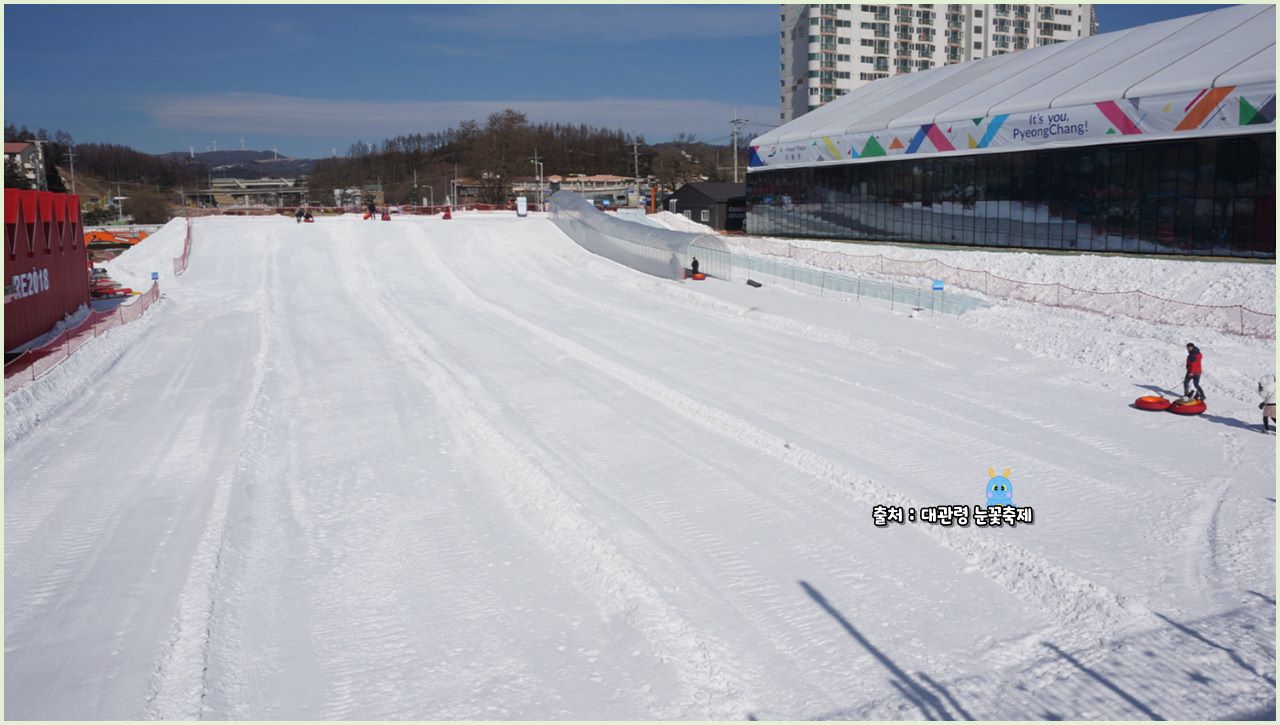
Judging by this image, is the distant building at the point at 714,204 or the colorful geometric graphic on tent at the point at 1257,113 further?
the distant building at the point at 714,204

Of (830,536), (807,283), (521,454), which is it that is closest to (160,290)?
(807,283)

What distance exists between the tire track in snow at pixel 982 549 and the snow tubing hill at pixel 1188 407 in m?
6.65

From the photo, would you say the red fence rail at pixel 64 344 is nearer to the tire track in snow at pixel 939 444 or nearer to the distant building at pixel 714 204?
the tire track in snow at pixel 939 444

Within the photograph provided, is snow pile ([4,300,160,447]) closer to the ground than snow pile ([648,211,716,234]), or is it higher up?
closer to the ground

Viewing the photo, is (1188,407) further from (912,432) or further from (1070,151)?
(1070,151)

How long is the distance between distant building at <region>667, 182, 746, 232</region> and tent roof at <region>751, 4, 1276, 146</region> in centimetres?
807

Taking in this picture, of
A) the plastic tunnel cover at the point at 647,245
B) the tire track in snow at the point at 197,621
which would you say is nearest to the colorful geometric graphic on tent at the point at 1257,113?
the plastic tunnel cover at the point at 647,245

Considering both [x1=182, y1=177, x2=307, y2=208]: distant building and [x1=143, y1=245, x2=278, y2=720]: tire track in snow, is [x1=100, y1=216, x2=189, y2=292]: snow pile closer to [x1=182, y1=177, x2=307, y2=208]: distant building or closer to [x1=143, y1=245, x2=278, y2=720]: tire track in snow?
[x1=143, y1=245, x2=278, y2=720]: tire track in snow

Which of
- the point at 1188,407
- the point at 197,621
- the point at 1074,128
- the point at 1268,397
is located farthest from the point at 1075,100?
the point at 197,621

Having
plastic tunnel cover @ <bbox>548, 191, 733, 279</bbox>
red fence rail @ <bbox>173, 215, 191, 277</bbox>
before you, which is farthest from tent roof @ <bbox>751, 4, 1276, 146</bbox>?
red fence rail @ <bbox>173, 215, 191, 277</bbox>

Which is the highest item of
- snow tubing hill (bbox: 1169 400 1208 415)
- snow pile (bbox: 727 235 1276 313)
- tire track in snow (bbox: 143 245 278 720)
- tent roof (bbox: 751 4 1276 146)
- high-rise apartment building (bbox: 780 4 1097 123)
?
high-rise apartment building (bbox: 780 4 1097 123)

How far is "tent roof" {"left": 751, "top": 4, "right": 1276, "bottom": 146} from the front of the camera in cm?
3182

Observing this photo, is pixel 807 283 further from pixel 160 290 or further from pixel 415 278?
pixel 160 290

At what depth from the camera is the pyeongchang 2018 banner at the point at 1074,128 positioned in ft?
97.0
